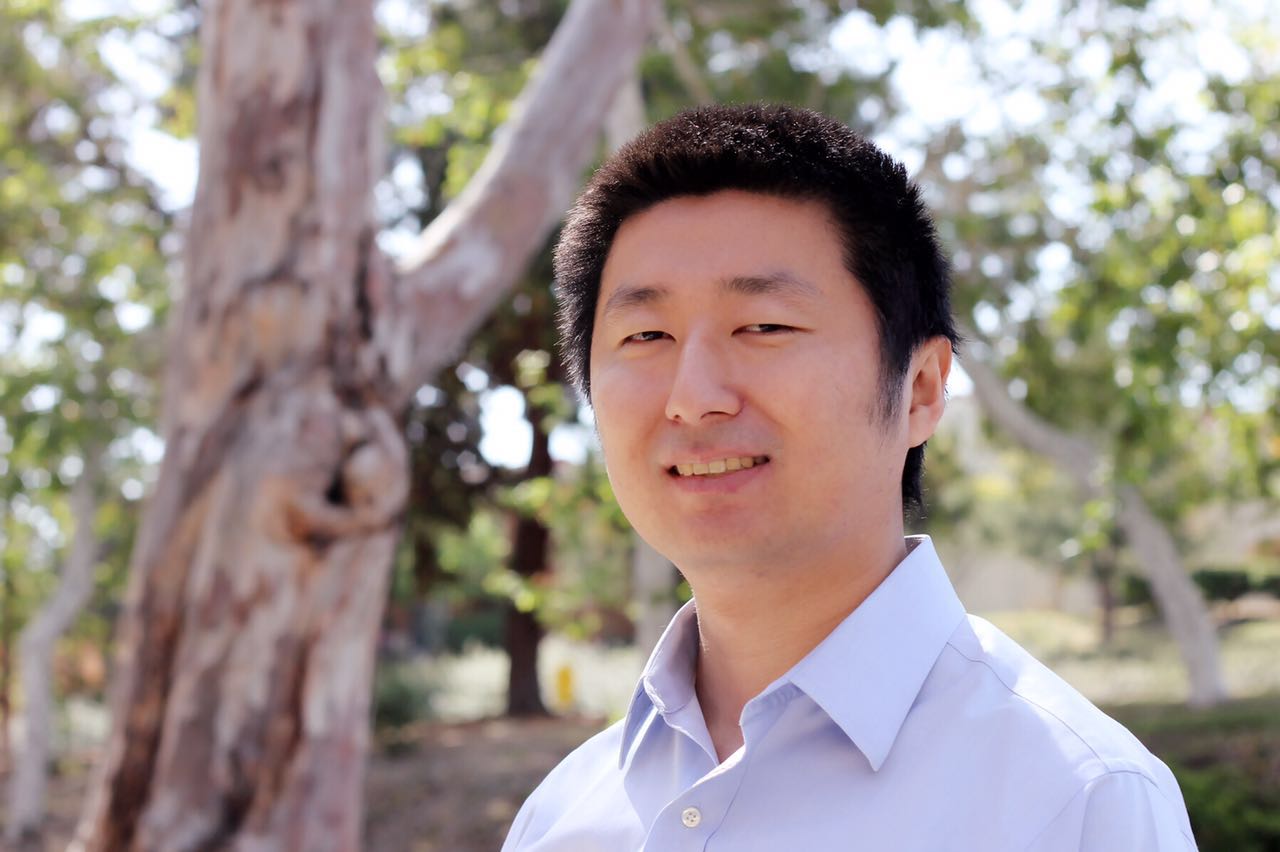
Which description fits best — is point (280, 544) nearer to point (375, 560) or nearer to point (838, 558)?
point (375, 560)

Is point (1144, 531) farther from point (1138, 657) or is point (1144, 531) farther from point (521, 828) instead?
point (521, 828)

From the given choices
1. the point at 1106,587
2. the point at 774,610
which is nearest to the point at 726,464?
the point at 774,610

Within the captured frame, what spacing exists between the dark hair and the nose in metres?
0.19

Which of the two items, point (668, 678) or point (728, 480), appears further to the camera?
point (668, 678)

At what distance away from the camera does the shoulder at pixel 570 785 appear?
1.62 m

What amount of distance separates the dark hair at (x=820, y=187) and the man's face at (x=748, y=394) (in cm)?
2

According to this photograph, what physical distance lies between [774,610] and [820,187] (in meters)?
0.48

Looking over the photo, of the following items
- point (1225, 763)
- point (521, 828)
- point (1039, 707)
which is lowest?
point (1225, 763)

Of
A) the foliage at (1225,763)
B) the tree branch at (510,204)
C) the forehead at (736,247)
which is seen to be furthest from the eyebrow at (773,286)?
the foliage at (1225,763)

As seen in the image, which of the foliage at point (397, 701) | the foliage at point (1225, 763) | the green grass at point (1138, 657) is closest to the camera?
the foliage at point (1225, 763)

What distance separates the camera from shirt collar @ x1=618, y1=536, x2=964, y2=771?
1314 millimetres

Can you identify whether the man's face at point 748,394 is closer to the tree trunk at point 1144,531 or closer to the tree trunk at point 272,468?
the tree trunk at point 272,468

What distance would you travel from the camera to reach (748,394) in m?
1.40

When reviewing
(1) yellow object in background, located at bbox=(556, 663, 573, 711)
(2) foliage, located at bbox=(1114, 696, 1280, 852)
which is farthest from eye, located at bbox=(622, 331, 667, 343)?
(1) yellow object in background, located at bbox=(556, 663, 573, 711)
